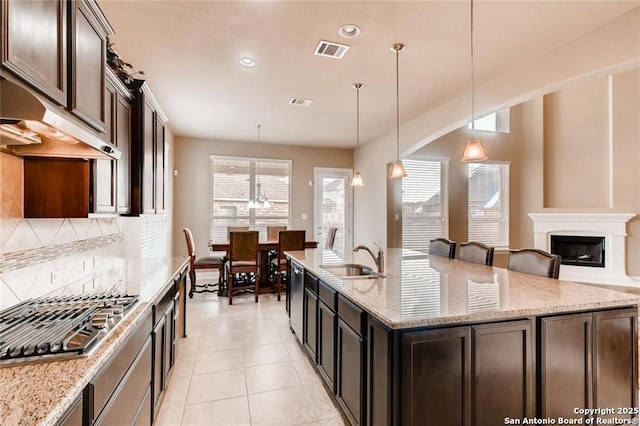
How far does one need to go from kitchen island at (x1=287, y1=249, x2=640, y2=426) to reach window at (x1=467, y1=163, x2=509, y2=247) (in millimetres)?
5017

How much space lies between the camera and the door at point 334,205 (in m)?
7.26

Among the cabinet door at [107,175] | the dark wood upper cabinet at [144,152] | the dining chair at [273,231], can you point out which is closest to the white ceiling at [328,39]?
the dark wood upper cabinet at [144,152]

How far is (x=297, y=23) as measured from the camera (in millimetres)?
2566

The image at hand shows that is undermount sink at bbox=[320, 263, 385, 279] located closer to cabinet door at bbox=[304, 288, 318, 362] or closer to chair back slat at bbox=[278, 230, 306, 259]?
cabinet door at bbox=[304, 288, 318, 362]

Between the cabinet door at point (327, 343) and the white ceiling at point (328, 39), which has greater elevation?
the white ceiling at point (328, 39)

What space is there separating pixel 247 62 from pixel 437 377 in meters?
3.20

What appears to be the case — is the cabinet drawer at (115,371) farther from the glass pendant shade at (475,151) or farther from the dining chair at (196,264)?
the dining chair at (196,264)

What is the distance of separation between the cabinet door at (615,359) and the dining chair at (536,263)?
0.48 meters

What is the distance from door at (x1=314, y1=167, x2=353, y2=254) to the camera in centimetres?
726

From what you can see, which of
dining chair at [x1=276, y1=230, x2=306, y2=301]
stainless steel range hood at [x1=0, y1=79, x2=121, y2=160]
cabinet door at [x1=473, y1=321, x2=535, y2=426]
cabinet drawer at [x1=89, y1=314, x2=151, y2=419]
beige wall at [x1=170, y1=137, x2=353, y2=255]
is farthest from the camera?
beige wall at [x1=170, y1=137, x2=353, y2=255]

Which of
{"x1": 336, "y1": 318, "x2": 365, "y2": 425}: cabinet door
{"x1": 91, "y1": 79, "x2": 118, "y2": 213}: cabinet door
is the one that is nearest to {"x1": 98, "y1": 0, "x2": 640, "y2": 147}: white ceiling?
{"x1": 91, "y1": 79, "x2": 118, "y2": 213}: cabinet door

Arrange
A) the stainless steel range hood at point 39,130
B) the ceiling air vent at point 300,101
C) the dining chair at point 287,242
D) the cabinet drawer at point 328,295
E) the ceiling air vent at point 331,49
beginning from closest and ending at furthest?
the stainless steel range hood at point 39,130, the cabinet drawer at point 328,295, the ceiling air vent at point 331,49, the ceiling air vent at point 300,101, the dining chair at point 287,242

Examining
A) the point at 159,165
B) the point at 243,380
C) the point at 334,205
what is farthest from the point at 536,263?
the point at 334,205

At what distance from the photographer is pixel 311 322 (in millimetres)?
2740
